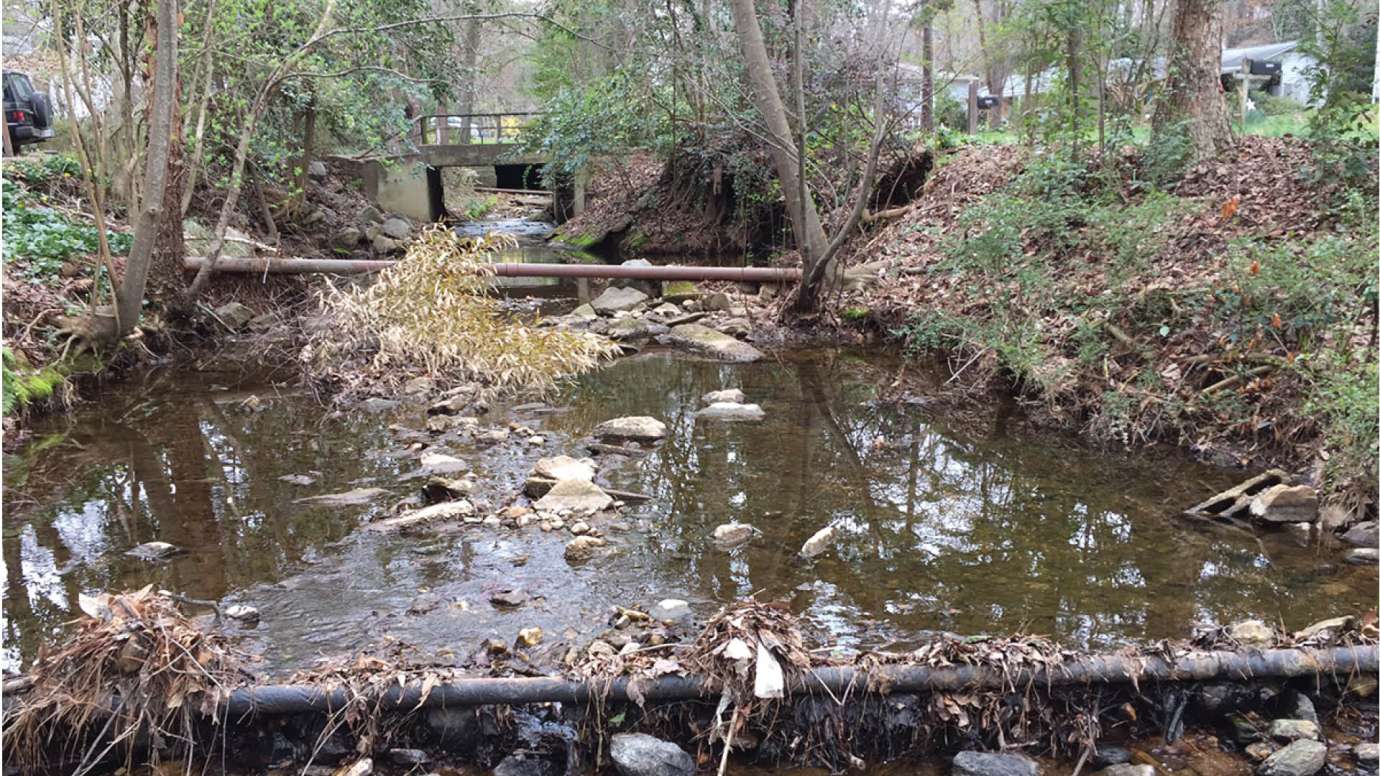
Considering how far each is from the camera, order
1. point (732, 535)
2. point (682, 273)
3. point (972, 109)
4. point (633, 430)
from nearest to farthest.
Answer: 1. point (732, 535)
2. point (633, 430)
3. point (682, 273)
4. point (972, 109)

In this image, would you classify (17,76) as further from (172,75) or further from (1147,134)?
(1147,134)

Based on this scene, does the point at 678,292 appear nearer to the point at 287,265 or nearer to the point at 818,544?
the point at 287,265

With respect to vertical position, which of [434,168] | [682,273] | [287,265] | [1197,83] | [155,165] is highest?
[434,168]

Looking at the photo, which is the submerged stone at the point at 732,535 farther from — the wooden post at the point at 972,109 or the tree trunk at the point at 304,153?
the wooden post at the point at 972,109

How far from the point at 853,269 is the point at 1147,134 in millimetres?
3584

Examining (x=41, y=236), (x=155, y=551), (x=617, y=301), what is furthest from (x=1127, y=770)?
(x=41, y=236)

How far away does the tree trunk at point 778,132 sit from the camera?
30.0ft

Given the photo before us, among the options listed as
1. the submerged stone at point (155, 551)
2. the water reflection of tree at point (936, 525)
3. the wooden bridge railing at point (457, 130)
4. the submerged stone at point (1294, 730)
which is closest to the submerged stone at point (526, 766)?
the water reflection of tree at point (936, 525)

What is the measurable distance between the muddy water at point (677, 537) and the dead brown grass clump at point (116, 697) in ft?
1.83

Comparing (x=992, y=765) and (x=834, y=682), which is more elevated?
(x=834, y=682)

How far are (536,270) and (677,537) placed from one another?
18.0ft

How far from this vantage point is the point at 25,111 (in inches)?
533

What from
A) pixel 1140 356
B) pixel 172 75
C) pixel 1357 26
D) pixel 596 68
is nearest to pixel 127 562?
pixel 172 75

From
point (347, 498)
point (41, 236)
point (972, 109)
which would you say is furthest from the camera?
point (972, 109)
